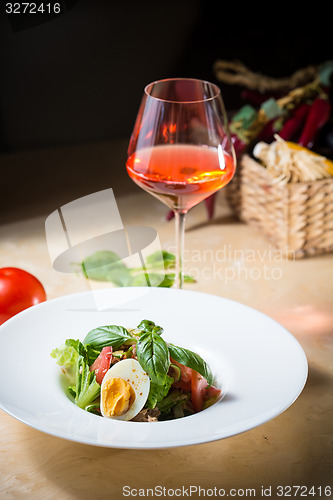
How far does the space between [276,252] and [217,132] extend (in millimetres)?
463

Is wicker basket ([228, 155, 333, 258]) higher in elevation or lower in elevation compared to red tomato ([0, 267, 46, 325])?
lower

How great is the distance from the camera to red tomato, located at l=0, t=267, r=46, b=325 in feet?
3.70

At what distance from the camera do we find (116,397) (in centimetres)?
81

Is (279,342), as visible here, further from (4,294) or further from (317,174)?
(317,174)

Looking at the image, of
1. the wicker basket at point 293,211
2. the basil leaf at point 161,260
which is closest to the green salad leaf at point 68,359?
the basil leaf at point 161,260

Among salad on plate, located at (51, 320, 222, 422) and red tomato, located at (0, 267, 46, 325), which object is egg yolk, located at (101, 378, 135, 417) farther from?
red tomato, located at (0, 267, 46, 325)

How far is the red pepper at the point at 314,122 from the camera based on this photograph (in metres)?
1.59

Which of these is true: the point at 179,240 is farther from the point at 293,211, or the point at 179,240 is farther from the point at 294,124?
the point at 294,124

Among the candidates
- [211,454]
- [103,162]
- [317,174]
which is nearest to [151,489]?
[211,454]

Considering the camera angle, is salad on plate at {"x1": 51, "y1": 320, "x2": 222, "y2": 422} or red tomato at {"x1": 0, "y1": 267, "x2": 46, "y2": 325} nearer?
salad on plate at {"x1": 51, "y1": 320, "x2": 222, "y2": 422}

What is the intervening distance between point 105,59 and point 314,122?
29.4 inches

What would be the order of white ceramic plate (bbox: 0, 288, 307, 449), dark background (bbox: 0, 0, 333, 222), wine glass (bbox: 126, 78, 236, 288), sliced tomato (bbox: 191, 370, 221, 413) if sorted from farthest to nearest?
dark background (bbox: 0, 0, 333, 222), wine glass (bbox: 126, 78, 236, 288), sliced tomato (bbox: 191, 370, 221, 413), white ceramic plate (bbox: 0, 288, 307, 449)

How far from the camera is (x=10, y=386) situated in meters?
0.82

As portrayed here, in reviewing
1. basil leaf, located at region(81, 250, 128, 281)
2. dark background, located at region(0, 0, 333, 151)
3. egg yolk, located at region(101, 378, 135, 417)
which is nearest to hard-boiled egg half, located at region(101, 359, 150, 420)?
egg yolk, located at region(101, 378, 135, 417)
